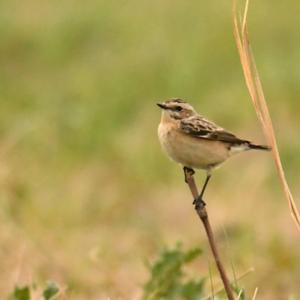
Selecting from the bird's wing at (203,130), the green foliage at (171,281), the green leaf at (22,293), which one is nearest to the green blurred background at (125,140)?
the green foliage at (171,281)

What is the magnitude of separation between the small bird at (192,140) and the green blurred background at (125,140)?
46cm

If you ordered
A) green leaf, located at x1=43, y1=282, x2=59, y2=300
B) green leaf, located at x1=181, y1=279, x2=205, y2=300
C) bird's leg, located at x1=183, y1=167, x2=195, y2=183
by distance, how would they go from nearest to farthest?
bird's leg, located at x1=183, y1=167, x2=195, y2=183 → green leaf, located at x1=43, y1=282, x2=59, y2=300 → green leaf, located at x1=181, y1=279, x2=205, y2=300

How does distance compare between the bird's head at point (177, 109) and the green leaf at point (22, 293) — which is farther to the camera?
the bird's head at point (177, 109)

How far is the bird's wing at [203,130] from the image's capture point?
20.4 feet

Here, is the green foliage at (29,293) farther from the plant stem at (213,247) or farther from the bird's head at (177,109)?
the plant stem at (213,247)

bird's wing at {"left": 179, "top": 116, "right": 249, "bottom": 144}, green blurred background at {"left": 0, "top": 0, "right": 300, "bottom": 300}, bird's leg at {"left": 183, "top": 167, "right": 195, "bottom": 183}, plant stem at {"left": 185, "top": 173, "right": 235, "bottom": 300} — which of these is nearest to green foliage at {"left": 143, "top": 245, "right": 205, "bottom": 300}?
green blurred background at {"left": 0, "top": 0, "right": 300, "bottom": 300}

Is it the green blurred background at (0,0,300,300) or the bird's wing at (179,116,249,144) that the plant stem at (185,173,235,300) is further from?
the green blurred background at (0,0,300,300)

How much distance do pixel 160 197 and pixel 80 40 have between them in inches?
221

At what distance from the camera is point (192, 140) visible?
20.0 feet

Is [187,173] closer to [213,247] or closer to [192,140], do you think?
[213,247]

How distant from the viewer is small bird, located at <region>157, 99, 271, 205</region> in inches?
227

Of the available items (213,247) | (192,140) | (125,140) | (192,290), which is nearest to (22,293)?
(192,140)

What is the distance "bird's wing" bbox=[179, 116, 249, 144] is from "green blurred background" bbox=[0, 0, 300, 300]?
495 mm

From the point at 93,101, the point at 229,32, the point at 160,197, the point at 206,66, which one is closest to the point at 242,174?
the point at 160,197
